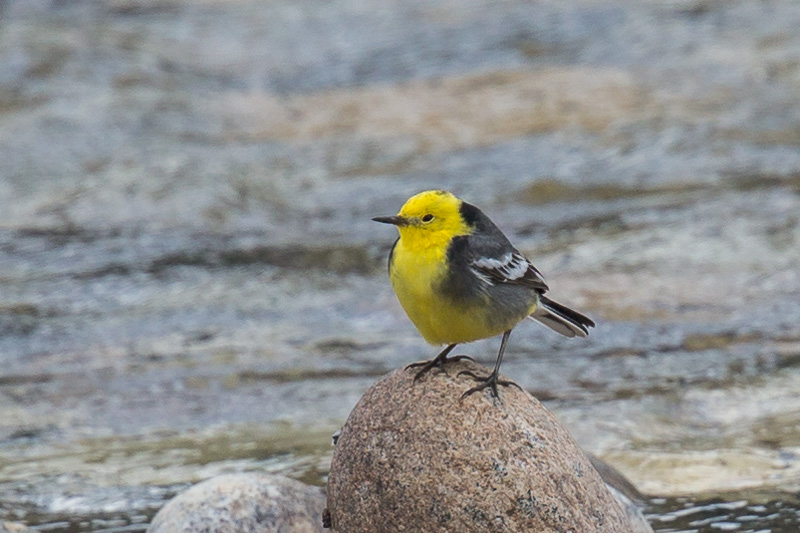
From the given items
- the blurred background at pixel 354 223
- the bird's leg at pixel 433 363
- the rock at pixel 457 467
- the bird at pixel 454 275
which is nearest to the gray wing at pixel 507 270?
the bird at pixel 454 275

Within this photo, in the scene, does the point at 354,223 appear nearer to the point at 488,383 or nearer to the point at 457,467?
the point at 488,383

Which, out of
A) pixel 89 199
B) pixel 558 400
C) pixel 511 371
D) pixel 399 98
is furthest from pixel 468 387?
pixel 399 98

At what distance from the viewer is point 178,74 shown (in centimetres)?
1995

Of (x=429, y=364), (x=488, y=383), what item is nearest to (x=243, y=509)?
(x=429, y=364)

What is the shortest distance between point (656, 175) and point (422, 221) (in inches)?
427

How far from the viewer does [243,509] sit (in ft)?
19.8

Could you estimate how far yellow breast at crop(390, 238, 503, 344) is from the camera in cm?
511

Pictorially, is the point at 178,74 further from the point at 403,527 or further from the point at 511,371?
the point at 403,527

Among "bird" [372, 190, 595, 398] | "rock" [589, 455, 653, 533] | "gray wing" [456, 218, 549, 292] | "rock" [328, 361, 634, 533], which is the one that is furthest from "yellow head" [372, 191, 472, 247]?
"rock" [589, 455, 653, 533]

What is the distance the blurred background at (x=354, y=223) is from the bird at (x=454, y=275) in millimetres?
2317

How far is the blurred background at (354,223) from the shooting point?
8.81 metres

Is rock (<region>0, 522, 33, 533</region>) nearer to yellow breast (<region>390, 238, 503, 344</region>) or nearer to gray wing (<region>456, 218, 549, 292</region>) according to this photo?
yellow breast (<region>390, 238, 503, 344</region>)

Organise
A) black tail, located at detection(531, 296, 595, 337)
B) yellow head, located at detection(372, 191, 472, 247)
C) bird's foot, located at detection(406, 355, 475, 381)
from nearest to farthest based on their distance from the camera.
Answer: yellow head, located at detection(372, 191, 472, 247) < bird's foot, located at detection(406, 355, 475, 381) < black tail, located at detection(531, 296, 595, 337)

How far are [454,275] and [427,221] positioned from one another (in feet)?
0.92
